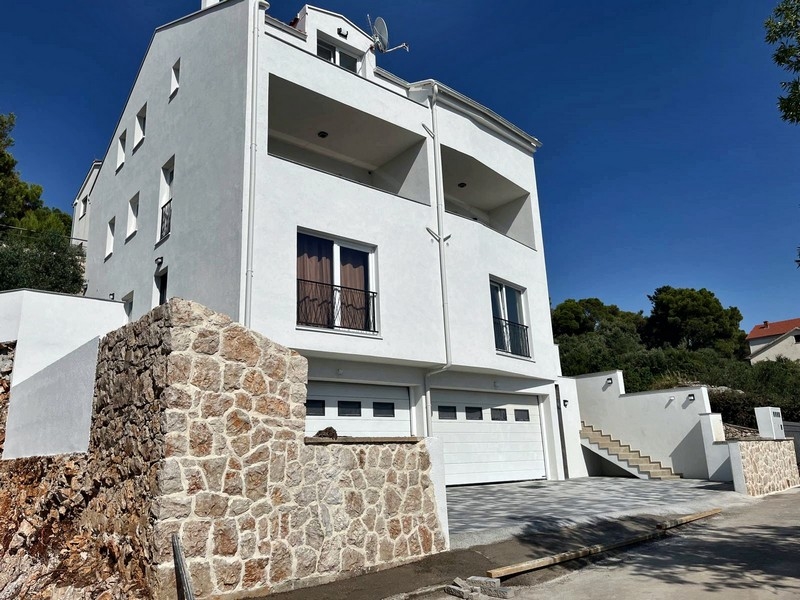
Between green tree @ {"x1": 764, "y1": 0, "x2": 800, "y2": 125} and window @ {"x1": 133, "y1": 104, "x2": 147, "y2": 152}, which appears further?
window @ {"x1": 133, "y1": 104, "x2": 147, "y2": 152}

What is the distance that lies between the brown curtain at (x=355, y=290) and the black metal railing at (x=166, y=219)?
450 cm

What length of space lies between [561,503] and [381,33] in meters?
13.4

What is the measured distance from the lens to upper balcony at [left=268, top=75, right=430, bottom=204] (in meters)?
13.8

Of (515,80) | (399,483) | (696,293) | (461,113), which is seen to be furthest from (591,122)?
(696,293)

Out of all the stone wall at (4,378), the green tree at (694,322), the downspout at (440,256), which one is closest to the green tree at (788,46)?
the downspout at (440,256)

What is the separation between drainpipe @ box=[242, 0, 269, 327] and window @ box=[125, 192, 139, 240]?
6.00 m

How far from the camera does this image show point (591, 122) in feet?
56.0

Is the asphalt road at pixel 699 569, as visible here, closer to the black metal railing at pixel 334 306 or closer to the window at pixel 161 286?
the black metal railing at pixel 334 306

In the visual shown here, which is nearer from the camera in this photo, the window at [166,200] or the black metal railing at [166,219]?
the black metal railing at [166,219]

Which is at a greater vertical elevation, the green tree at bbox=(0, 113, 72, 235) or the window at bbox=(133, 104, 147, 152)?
the green tree at bbox=(0, 113, 72, 235)

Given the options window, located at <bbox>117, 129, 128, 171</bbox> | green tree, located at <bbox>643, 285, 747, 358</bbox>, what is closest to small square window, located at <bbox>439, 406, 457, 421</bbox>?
window, located at <bbox>117, 129, 128, 171</bbox>

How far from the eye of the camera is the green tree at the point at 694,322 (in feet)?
145

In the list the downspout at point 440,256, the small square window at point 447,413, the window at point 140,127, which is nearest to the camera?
the downspout at point 440,256

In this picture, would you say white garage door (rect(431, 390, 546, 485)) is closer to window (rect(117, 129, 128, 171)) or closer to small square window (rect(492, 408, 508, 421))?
small square window (rect(492, 408, 508, 421))
